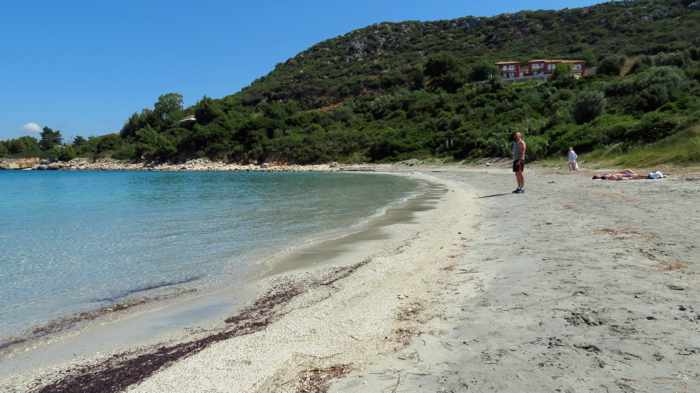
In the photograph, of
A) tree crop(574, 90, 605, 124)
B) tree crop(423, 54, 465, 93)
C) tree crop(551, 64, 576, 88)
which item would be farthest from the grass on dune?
tree crop(423, 54, 465, 93)

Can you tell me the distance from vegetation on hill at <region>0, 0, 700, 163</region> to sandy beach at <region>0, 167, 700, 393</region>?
51.9ft

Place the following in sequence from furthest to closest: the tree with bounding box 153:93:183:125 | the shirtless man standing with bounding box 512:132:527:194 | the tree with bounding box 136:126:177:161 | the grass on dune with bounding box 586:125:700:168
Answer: the tree with bounding box 153:93:183:125, the tree with bounding box 136:126:177:161, the grass on dune with bounding box 586:125:700:168, the shirtless man standing with bounding box 512:132:527:194

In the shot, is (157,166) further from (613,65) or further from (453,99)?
(613,65)

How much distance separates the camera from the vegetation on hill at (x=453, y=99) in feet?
101

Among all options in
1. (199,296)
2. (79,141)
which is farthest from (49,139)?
(199,296)

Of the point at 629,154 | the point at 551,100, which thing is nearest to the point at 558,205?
the point at 629,154

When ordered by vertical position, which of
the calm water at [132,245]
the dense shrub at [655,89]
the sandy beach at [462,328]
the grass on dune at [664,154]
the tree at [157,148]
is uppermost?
the dense shrub at [655,89]

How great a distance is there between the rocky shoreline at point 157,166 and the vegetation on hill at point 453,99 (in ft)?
6.13

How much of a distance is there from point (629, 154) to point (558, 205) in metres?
14.4

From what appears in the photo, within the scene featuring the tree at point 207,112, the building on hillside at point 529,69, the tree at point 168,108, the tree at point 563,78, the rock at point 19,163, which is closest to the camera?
the tree at point 563,78


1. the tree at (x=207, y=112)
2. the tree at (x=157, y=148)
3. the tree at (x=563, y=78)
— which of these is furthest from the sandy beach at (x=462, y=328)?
the tree at (x=207, y=112)

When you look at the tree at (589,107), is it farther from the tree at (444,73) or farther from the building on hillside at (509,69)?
the building on hillside at (509,69)

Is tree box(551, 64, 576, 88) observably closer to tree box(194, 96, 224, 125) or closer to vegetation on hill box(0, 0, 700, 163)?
vegetation on hill box(0, 0, 700, 163)

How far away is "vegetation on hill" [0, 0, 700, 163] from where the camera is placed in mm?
30922
